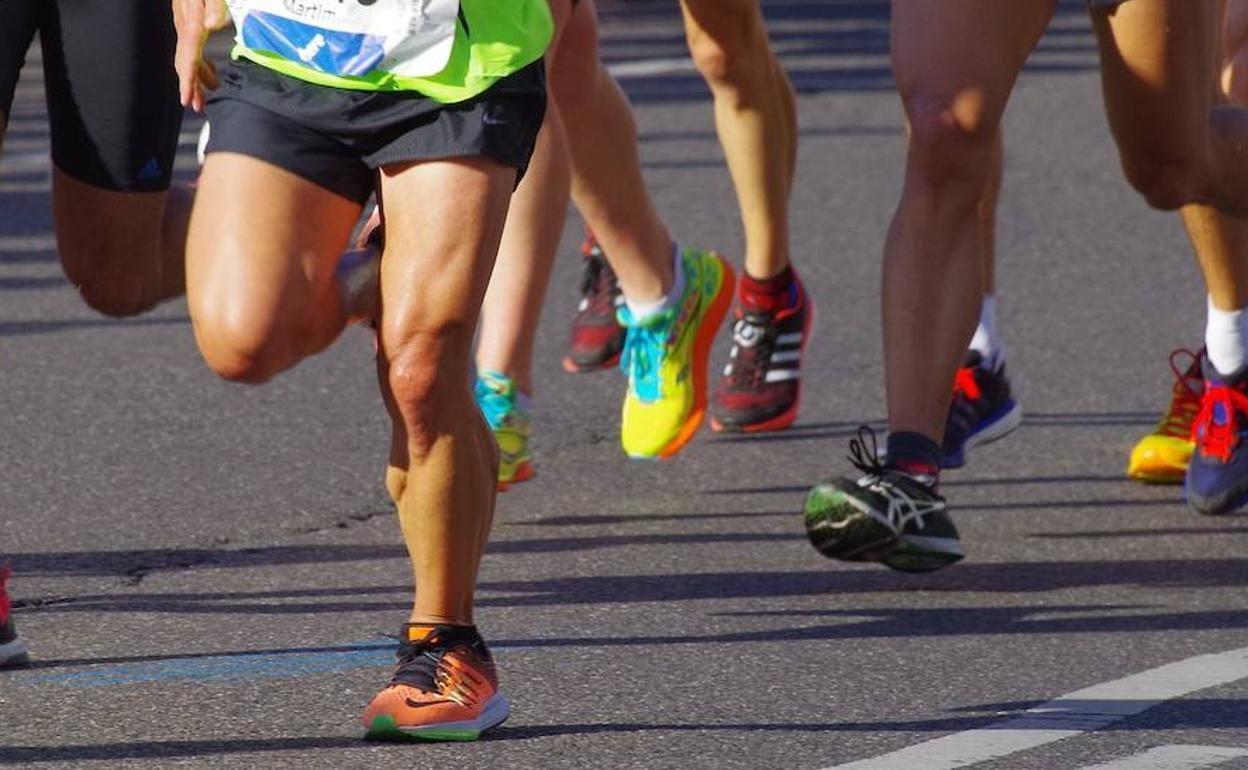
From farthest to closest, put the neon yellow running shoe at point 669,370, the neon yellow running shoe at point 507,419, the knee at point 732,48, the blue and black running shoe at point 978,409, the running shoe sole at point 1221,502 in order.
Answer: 1. the knee at point 732,48
2. the neon yellow running shoe at point 669,370
3. the blue and black running shoe at point 978,409
4. the running shoe sole at point 1221,502
5. the neon yellow running shoe at point 507,419

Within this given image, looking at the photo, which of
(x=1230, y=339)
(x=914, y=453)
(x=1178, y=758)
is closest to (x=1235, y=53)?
(x=1230, y=339)

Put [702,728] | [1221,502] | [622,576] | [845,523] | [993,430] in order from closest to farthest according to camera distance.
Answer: [702,728] < [845,523] < [622,576] < [1221,502] < [993,430]

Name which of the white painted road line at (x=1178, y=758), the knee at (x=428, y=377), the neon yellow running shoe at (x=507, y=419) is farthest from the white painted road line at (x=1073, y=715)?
the neon yellow running shoe at (x=507, y=419)

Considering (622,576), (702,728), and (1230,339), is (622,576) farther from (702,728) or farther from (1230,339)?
(1230,339)

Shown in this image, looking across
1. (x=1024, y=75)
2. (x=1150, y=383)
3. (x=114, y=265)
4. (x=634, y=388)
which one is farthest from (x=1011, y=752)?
(x=1024, y=75)

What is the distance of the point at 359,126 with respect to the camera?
14.0 ft

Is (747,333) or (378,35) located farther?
(747,333)

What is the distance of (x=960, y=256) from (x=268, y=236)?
5.60 ft

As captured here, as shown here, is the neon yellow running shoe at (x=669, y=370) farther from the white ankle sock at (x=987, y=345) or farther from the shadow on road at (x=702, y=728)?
the shadow on road at (x=702, y=728)

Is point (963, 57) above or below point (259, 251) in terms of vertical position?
above

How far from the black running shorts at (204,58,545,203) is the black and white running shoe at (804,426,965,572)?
3.64ft

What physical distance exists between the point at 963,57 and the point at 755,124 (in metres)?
1.62

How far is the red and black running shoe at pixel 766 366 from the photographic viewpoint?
704 cm

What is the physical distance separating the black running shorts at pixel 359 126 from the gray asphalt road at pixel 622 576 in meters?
0.86
